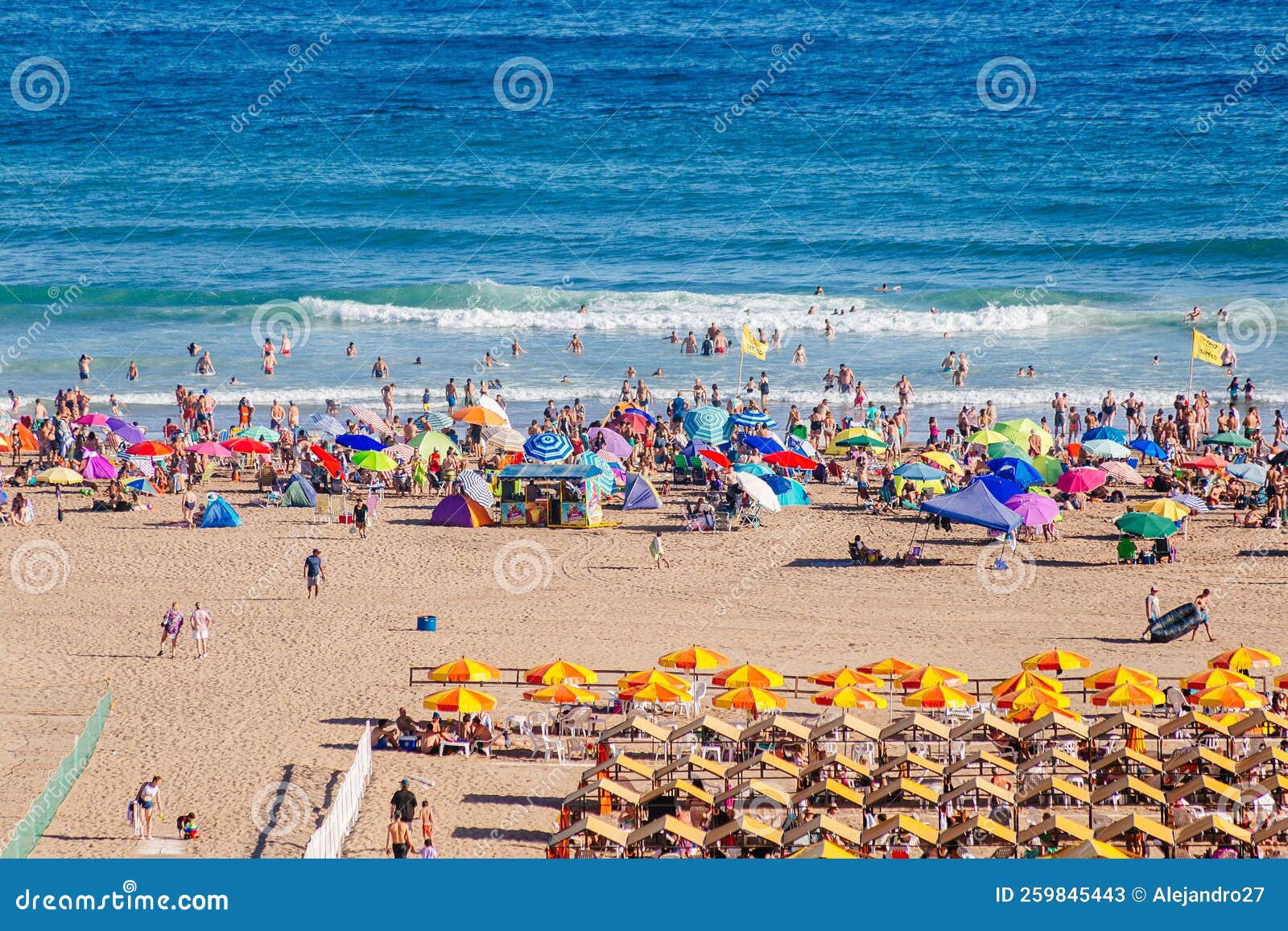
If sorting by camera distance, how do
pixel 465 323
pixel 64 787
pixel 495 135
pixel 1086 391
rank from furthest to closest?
pixel 495 135 → pixel 465 323 → pixel 1086 391 → pixel 64 787

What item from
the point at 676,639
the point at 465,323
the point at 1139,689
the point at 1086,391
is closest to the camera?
the point at 1139,689

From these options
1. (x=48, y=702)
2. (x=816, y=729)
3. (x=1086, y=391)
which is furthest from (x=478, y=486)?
(x=1086, y=391)

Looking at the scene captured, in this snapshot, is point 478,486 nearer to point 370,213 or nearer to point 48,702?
point 48,702

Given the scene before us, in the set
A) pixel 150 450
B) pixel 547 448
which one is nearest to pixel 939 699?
pixel 547 448

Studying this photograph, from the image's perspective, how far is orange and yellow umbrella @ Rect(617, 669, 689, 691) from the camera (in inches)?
625

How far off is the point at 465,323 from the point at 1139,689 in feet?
112

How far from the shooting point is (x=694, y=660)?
1694 cm

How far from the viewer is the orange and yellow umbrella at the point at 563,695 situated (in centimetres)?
1594

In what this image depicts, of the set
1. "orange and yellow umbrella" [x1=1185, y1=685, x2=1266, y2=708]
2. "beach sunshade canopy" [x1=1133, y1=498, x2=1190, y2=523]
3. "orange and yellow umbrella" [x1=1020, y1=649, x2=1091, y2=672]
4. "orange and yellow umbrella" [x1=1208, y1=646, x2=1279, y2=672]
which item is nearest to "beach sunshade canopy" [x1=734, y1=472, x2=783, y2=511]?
"beach sunshade canopy" [x1=1133, y1=498, x2=1190, y2=523]

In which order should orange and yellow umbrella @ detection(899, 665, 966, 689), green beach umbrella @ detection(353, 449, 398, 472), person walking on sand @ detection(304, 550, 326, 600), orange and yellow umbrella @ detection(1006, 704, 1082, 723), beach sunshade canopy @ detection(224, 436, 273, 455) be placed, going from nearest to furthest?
orange and yellow umbrella @ detection(1006, 704, 1082, 723) < orange and yellow umbrella @ detection(899, 665, 966, 689) < person walking on sand @ detection(304, 550, 326, 600) < green beach umbrella @ detection(353, 449, 398, 472) < beach sunshade canopy @ detection(224, 436, 273, 455)

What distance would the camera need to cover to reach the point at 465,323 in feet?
155

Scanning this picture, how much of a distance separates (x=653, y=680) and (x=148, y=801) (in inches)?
210

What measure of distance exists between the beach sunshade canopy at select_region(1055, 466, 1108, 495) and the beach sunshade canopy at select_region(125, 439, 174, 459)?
16.5 m

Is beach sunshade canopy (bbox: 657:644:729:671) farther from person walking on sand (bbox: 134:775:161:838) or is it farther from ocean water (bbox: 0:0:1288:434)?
ocean water (bbox: 0:0:1288:434)
